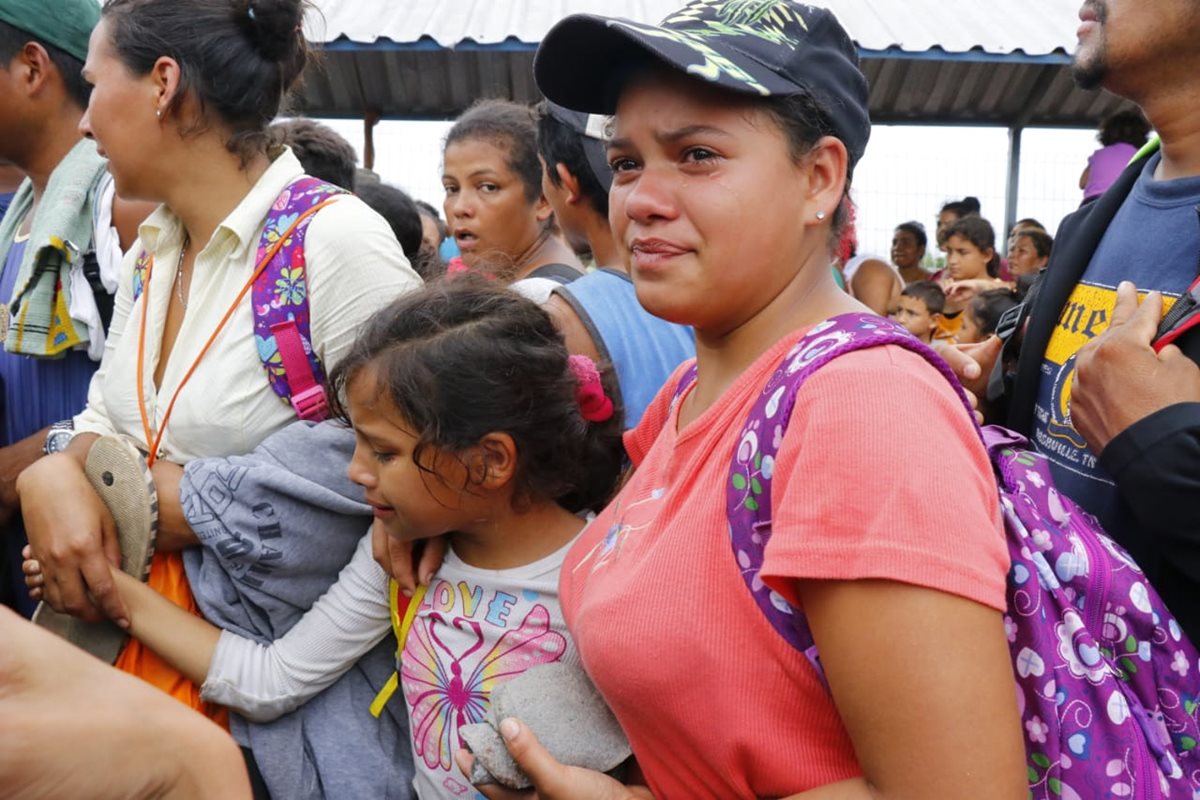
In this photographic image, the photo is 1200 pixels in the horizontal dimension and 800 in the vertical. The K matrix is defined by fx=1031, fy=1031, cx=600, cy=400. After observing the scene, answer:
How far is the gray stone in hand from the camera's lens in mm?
1502

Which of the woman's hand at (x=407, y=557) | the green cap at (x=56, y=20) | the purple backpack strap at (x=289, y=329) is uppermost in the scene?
the green cap at (x=56, y=20)

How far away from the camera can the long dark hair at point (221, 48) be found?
2.17m

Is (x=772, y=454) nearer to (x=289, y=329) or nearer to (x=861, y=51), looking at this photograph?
(x=289, y=329)

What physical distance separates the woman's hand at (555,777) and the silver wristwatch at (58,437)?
1339 millimetres

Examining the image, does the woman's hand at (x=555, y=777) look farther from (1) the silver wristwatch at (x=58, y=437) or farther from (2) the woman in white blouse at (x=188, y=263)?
(1) the silver wristwatch at (x=58, y=437)

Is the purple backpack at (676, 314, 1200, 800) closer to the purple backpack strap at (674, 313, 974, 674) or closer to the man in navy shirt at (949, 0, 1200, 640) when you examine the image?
the purple backpack strap at (674, 313, 974, 674)

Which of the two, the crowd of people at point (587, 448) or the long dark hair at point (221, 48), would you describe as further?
the long dark hair at point (221, 48)

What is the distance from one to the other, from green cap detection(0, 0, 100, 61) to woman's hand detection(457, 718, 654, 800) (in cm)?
229

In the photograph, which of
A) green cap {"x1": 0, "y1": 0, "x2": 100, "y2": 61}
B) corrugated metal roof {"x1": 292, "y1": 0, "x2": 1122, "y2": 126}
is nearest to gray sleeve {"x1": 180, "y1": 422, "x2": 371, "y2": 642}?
green cap {"x1": 0, "y1": 0, "x2": 100, "y2": 61}

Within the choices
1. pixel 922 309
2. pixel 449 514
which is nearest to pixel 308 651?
pixel 449 514

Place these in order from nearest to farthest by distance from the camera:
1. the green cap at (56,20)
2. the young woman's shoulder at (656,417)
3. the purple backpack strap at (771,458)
→ the purple backpack strap at (771,458) < the young woman's shoulder at (656,417) < the green cap at (56,20)

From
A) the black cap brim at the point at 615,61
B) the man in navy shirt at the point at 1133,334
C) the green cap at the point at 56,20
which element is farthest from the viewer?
the green cap at the point at 56,20

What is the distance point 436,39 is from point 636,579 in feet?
22.0

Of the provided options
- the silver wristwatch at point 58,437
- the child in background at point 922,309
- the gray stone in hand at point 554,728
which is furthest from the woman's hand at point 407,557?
the child in background at point 922,309
